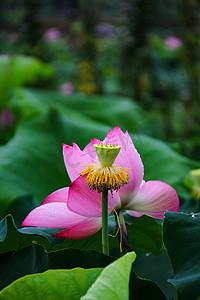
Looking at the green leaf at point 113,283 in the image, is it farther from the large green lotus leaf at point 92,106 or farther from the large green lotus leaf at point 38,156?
the large green lotus leaf at point 92,106

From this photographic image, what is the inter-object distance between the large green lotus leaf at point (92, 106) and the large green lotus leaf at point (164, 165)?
0.53 meters

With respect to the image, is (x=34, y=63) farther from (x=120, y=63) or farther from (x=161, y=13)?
(x=161, y=13)

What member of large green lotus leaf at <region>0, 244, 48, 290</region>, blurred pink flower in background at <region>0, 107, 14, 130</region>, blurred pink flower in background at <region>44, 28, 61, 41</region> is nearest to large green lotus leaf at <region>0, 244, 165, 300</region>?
large green lotus leaf at <region>0, 244, 48, 290</region>

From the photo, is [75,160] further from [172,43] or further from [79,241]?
[172,43]

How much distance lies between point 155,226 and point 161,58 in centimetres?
244

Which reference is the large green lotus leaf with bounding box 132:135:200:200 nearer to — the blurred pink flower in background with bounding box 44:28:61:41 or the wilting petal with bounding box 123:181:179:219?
the wilting petal with bounding box 123:181:179:219

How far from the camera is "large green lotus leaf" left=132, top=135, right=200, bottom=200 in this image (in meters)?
0.91

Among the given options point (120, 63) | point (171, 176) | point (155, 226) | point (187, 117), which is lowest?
point (187, 117)

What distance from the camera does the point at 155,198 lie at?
1.45 feet

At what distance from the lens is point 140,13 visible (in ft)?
7.13

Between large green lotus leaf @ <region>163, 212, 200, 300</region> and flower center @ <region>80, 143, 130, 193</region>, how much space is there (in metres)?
0.07

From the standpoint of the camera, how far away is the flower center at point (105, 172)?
1.29 feet

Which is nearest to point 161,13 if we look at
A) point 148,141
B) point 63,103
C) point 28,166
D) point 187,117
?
point 187,117

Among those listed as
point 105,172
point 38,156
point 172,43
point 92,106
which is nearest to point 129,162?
point 105,172
